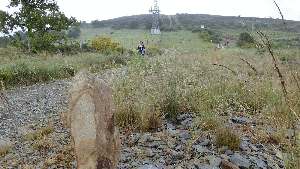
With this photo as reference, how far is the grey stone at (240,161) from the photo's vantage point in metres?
4.59

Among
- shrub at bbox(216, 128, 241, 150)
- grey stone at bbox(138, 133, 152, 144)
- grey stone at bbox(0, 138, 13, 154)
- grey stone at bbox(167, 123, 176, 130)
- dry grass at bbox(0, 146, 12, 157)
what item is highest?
shrub at bbox(216, 128, 241, 150)

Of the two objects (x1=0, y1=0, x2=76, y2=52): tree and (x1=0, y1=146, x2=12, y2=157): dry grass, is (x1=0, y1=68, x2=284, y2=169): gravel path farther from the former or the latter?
(x1=0, y1=0, x2=76, y2=52): tree

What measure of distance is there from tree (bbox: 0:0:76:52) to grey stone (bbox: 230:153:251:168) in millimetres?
21170

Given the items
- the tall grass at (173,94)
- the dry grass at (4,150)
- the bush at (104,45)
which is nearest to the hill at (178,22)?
the bush at (104,45)

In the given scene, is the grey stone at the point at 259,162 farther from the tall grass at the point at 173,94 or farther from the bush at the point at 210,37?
the bush at the point at 210,37

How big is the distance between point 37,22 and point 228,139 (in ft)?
68.8

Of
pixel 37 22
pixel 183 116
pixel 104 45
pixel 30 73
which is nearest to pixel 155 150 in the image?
pixel 183 116

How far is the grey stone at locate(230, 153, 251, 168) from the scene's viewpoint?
4587 mm

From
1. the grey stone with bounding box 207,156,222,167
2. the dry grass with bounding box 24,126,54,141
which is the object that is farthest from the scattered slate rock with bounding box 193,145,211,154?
the dry grass with bounding box 24,126,54,141

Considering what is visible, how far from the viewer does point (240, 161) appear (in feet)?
15.3

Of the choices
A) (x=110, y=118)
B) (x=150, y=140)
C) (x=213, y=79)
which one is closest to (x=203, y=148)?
(x=150, y=140)

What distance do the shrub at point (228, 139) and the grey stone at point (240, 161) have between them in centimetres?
27

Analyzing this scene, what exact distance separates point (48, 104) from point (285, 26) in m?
8.15

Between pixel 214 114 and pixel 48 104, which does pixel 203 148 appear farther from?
pixel 48 104
